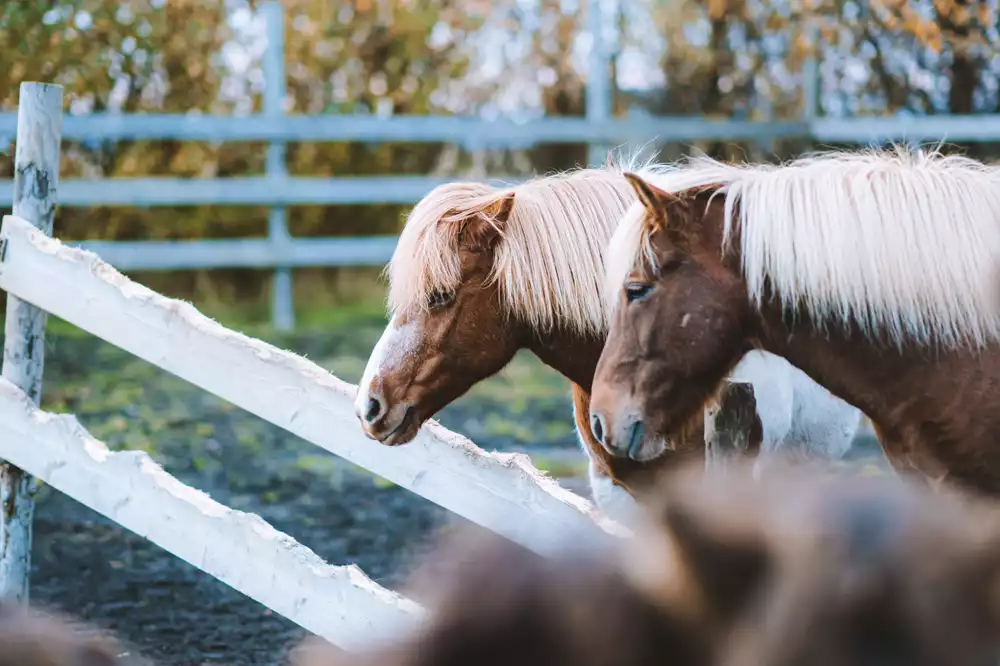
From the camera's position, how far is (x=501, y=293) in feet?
9.46

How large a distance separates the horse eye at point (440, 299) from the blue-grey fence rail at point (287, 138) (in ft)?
21.1

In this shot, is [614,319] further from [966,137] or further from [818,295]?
[966,137]

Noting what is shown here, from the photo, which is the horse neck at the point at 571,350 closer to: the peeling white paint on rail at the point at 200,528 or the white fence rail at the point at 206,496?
the white fence rail at the point at 206,496

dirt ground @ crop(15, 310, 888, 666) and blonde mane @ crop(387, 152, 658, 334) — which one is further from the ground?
blonde mane @ crop(387, 152, 658, 334)

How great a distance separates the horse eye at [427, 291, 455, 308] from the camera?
9.34 ft

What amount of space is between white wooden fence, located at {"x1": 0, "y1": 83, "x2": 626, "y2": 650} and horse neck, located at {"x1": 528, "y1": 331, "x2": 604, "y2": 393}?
0.38 metres

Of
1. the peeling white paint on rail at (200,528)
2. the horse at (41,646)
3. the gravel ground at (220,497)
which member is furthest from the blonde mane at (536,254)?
the horse at (41,646)

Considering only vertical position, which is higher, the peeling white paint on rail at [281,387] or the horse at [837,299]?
the horse at [837,299]

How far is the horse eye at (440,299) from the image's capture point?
2.85 m

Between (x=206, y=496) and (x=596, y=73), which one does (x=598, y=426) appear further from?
(x=596, y=73)

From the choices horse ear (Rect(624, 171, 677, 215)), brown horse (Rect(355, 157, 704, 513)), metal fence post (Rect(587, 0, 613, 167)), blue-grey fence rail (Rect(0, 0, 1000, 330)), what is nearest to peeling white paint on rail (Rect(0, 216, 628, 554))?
brown horse (Rect(355, 157, 704, 513))

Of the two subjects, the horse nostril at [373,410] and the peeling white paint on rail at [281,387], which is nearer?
the peeling white paint on rail at [281,387]

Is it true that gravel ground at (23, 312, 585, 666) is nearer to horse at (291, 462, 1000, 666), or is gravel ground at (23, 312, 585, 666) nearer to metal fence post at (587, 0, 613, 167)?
horse at (291, 462, 1000, 666)

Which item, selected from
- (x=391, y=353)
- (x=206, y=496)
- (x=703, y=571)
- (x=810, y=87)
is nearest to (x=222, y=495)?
(x=206, y=496)
